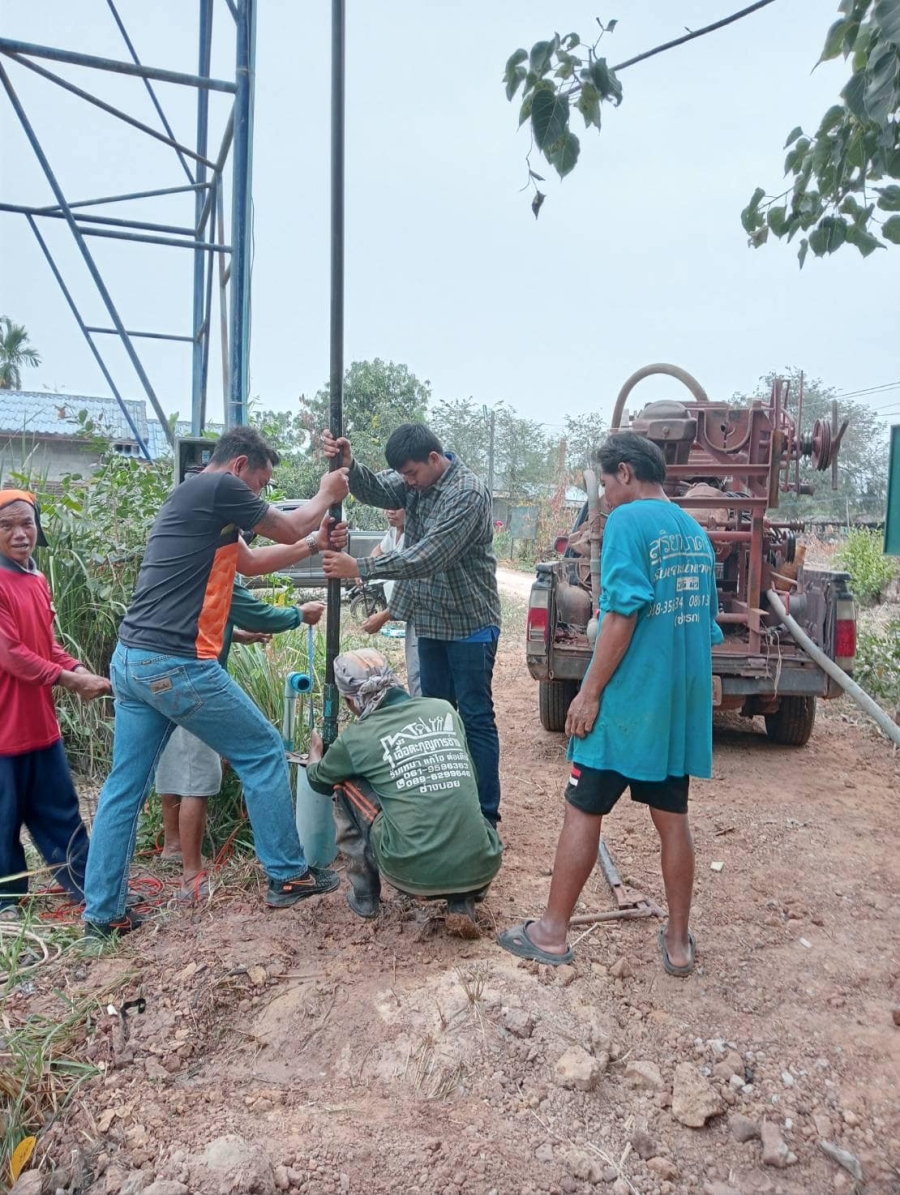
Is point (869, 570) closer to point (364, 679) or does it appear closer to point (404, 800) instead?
point (364, 679)

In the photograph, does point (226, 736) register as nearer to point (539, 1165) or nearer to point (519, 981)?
point (519, 981)

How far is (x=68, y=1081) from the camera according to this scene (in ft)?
7.88

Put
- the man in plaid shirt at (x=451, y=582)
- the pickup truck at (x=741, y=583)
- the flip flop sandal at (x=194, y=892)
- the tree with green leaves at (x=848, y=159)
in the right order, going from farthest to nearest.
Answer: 1. the pickup truck at (x=741, y=583)
2. the man in plaid shirt at (x=451, y=582)
3. the flip flop sandal at (x=194, y=892)
4. the tree with green leaves at (x=848, y=159)

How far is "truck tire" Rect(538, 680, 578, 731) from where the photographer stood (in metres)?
6.00

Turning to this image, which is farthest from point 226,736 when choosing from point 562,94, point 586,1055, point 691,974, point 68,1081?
point 562,94

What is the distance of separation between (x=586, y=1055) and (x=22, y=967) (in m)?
1.96

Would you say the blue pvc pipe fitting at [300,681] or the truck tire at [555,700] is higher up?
the blue pvc pipe fitting at [300,681]

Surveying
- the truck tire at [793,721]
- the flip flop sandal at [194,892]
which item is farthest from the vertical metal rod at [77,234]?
the truck tire at [793,721]

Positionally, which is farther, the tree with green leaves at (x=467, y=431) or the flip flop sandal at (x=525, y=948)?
the tree with green leaves at (x=467, y=431)

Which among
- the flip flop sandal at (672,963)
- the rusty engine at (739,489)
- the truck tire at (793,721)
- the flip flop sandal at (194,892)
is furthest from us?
the truck tire at (793,721)

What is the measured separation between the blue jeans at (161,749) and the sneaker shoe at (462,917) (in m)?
0.65

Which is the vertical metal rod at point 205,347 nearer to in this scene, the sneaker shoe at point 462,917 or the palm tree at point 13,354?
the sneaker shoe at point 462,917

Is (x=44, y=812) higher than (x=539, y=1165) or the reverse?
higher

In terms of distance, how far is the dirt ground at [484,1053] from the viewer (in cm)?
208
